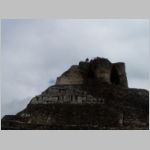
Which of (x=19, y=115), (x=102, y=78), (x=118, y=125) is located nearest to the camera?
(x=118, y=125)

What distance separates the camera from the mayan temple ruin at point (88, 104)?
5475 centimetres

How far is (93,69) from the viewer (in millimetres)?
64375

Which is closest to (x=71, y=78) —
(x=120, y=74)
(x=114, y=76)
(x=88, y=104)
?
(x=114, y=76)

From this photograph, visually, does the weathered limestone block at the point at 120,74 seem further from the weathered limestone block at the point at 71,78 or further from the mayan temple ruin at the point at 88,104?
the weathered limestone block at the point at 71,78

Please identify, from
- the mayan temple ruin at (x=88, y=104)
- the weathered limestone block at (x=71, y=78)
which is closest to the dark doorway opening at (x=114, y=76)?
the mayan temple ruin at (x=88, y=104)

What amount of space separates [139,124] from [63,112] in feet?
27.1

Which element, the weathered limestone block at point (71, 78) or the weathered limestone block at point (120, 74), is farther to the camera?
the weathered limestone block at point (120, 74)

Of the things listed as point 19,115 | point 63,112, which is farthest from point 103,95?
point 19,115

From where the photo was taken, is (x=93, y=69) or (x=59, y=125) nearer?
(x=59, y=125)

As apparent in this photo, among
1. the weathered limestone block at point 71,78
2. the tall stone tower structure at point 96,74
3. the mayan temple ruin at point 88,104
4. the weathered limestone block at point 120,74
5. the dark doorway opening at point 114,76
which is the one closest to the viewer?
the mayan temple ruin at point 88,104

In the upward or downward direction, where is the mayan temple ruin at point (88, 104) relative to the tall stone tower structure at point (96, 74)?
downward

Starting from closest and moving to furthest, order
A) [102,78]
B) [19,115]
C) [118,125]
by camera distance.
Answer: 1. [118,125]
2. [19,115]
3. [102,78]

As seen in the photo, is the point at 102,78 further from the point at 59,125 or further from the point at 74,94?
the point at 59,125

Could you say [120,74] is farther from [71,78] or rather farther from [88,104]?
[88,104]
